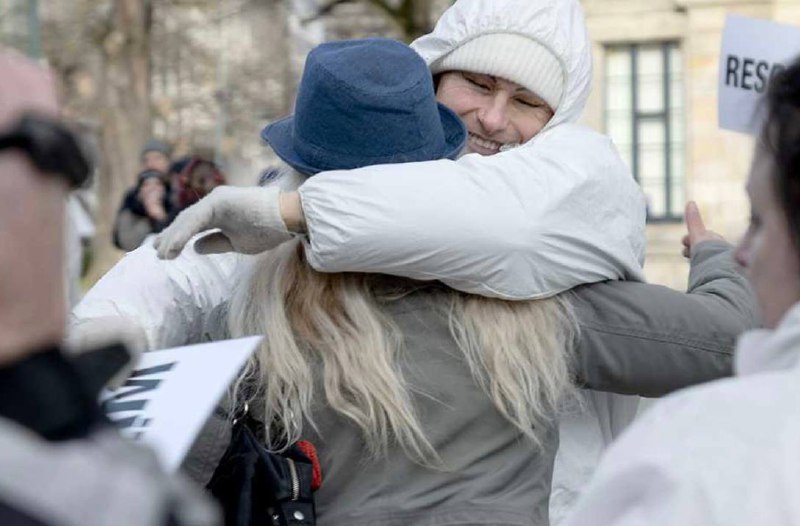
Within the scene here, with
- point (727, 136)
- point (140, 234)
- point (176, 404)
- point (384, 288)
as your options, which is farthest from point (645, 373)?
point (727, 136)

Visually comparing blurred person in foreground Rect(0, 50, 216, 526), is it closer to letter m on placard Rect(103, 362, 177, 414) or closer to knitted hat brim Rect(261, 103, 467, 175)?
letter m on placard Rect(103, 362, 177, 414)

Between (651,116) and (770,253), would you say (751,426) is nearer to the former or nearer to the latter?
(770,253)

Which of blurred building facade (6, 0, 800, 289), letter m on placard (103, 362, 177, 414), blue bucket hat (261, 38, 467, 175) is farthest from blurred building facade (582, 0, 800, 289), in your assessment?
letter m on placard (103, 362, 177, 414)

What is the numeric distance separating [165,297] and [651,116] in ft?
66.0

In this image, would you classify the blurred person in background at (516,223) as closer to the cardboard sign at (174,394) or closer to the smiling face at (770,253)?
the cardboard sign at (174,394)

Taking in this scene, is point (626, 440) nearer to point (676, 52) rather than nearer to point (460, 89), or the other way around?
point (460, 89)

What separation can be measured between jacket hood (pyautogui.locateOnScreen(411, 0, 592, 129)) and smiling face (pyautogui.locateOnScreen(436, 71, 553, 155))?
0.07m

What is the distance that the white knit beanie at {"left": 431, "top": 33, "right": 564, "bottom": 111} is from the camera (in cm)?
301

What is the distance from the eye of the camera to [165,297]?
108 inches

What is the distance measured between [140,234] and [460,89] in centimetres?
982

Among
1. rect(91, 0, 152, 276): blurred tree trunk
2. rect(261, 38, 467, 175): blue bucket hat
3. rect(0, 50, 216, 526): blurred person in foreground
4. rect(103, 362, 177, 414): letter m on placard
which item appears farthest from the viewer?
rect(91, 0, 152, 276): blurred tree trunk

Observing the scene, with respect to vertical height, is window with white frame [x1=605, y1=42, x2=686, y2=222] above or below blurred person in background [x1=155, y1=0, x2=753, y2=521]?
below

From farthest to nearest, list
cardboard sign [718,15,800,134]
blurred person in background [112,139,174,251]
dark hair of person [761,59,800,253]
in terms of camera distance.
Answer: blurred person in background [112,139,174,251], cardboard sign [718,15,800,134], dark hair of person [761,59,800,253]

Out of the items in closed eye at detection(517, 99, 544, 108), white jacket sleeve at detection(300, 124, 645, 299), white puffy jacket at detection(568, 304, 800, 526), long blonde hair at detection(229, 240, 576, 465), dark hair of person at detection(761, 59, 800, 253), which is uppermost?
dark hair of person at detection(761, 59, 800, 253)
